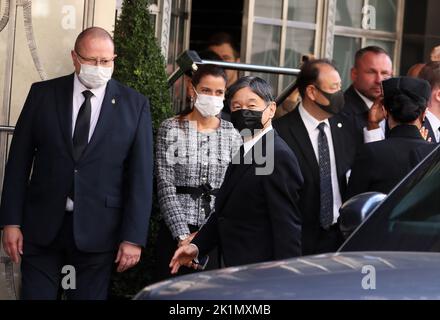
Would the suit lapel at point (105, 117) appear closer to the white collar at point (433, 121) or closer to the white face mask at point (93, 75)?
the white face mask at point (93, 75)

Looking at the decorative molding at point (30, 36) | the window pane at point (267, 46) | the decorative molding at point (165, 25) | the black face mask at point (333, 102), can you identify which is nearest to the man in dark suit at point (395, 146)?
→ the black face mask at point (333, 102)

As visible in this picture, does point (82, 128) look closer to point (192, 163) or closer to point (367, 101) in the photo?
point (192, 163)

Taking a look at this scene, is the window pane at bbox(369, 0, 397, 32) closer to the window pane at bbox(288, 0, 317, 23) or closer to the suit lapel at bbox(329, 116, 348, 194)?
the window pane at bbox(288, 0, 317, 23)

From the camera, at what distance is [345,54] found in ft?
45.1

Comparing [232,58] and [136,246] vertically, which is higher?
[232,58]

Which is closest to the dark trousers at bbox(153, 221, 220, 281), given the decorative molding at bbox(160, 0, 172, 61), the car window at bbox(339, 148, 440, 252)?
the car window at bbox(339, 148, 440, 252)

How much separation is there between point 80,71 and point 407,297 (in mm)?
4398

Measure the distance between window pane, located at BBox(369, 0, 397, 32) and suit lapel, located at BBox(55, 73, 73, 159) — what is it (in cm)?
652

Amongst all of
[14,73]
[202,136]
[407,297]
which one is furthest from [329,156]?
[407,297]

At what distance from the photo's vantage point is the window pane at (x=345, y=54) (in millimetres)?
13656

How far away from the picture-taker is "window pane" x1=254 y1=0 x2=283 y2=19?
13242 millimetres

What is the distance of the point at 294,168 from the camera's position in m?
7.02

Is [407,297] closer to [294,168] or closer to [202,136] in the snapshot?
[294,168]

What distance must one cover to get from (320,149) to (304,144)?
0.36 feet
